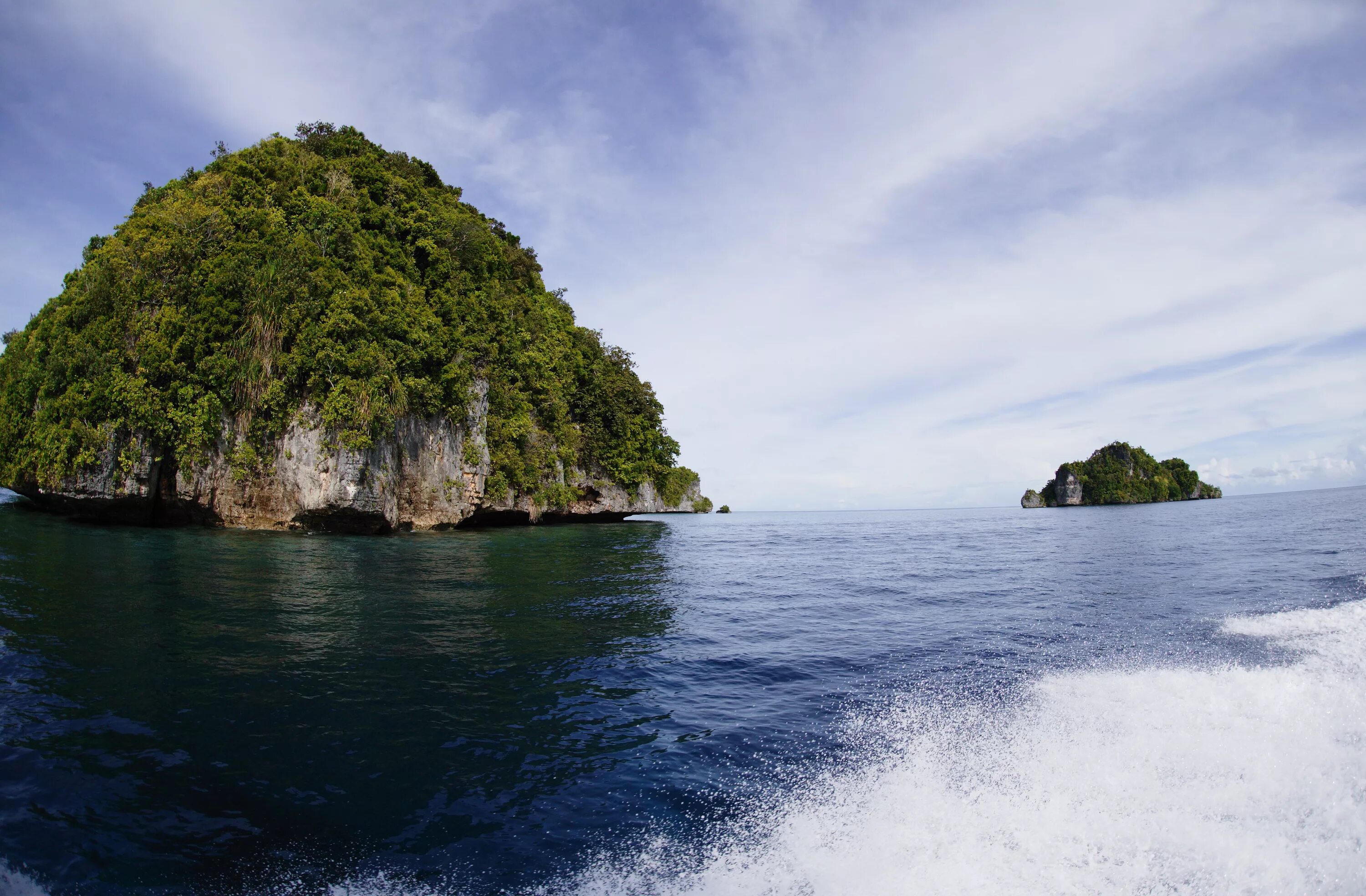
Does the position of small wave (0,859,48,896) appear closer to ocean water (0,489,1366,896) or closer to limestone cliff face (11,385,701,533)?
ocean water (0,489,1366,896)

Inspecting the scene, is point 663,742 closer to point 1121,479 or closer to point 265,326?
point 265,326

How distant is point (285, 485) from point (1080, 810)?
29380mm

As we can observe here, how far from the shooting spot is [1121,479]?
11269 centimetres

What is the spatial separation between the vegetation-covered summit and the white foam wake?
25026 millimetres

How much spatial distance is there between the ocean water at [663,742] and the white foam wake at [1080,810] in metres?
0.03

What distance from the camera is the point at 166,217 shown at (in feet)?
90.2

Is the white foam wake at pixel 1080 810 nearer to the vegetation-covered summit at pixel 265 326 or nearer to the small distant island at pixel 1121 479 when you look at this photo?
the vegetation-covered summit at pixel 265 326

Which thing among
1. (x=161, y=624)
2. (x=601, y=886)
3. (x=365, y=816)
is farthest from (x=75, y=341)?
(x=601, y=886)

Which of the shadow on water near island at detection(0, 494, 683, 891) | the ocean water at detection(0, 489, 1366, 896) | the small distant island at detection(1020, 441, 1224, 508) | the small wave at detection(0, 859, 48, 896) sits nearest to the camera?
the small wave at detection(0, 859, 48, 896)

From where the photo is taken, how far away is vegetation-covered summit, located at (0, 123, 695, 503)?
25.2 meters

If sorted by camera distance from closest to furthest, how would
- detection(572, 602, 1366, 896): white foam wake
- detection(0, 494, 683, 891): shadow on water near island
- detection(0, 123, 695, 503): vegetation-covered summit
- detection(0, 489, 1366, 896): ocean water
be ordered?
1. detection(572, 602, 1366, 896): white foam wake
2. detection(0, 489, 1366, 896): ocean water
3. detection(0, 494, 683, 891): shadow on water near island
4. detection(0, 123, 695, 503): vegetation-covered summit

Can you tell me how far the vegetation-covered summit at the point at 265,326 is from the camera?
2523 cm

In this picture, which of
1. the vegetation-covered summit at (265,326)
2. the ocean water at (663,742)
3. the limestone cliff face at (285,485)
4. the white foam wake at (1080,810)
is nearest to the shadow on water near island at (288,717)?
the ocean water at (663,742)

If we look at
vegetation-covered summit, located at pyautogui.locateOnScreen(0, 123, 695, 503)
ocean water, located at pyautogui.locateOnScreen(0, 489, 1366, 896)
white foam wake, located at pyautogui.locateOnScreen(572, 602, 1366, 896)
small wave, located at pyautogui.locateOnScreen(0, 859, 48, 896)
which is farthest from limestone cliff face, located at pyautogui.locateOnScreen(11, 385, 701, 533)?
white foam wake, located at pyautogui.locateOnScreen(572, 602, 1366, 896)
